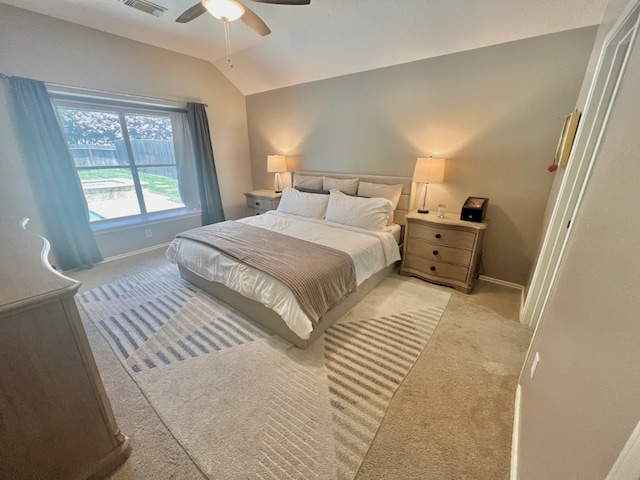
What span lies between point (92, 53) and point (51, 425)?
380 centimetres

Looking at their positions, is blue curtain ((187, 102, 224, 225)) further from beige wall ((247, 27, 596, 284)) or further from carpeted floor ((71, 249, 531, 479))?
carpeted floor ((71, 249, 531, 479))

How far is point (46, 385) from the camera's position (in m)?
0.97

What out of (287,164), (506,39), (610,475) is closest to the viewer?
(610,475)

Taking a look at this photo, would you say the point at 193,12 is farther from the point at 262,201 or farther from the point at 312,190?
the point at 262,201

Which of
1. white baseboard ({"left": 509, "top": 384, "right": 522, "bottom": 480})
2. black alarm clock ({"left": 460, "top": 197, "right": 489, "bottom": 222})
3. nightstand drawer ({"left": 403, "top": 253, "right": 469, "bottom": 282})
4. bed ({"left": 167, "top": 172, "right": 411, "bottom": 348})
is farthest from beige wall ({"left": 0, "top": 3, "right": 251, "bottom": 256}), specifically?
black alarm clock ({"left": 460, "top": 197, "right": 489, "bottom": 222})

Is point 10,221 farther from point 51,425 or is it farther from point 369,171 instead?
point 369,171

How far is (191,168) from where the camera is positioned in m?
4.09

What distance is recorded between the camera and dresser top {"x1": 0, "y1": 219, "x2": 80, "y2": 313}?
2.93 feet

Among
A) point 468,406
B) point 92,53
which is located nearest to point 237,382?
point 468,406

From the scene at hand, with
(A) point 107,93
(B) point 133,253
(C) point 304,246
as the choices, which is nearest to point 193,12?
(A) point 107,93

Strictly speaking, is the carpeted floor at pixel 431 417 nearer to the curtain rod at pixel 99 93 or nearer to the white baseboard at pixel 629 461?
the white baseboard at pixel 629 461

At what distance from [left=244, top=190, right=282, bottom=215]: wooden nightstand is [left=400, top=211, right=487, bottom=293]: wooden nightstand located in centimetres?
220

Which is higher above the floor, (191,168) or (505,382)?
(191,168)

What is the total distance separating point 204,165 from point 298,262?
300 cm
